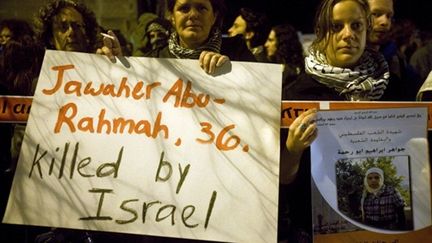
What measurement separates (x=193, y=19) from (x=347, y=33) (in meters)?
0.57

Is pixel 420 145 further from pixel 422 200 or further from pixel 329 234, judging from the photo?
pixel 329 234

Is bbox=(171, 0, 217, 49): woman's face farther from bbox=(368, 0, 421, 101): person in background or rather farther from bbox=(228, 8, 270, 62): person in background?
bbox=(228, 8, 270, 62): person in background

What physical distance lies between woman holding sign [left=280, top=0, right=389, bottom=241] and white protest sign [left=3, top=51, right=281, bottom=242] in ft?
0.51

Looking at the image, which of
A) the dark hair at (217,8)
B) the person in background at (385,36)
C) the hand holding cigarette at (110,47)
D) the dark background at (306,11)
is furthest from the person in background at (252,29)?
the dark background at (306,11)

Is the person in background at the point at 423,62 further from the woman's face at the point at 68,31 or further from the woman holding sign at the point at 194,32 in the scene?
the woman's face at the point at 68,31

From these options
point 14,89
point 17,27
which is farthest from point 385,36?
point 17,27

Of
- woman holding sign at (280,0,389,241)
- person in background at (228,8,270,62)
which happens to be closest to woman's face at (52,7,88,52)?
woman holding sign at (280,0,389,241)

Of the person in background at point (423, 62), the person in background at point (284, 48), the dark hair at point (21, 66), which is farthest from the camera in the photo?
the person in background at point (284, 48)

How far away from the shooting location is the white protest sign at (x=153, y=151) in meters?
1.58

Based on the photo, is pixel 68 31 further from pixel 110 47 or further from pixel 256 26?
pixel 256 26

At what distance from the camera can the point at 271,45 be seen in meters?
3.40

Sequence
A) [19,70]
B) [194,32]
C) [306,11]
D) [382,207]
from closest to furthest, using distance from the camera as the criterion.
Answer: [382,207], [194,32], [19,70], [306,11]

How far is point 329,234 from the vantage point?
61.4 inches

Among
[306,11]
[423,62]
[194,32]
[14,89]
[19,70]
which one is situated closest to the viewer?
[194,32]
